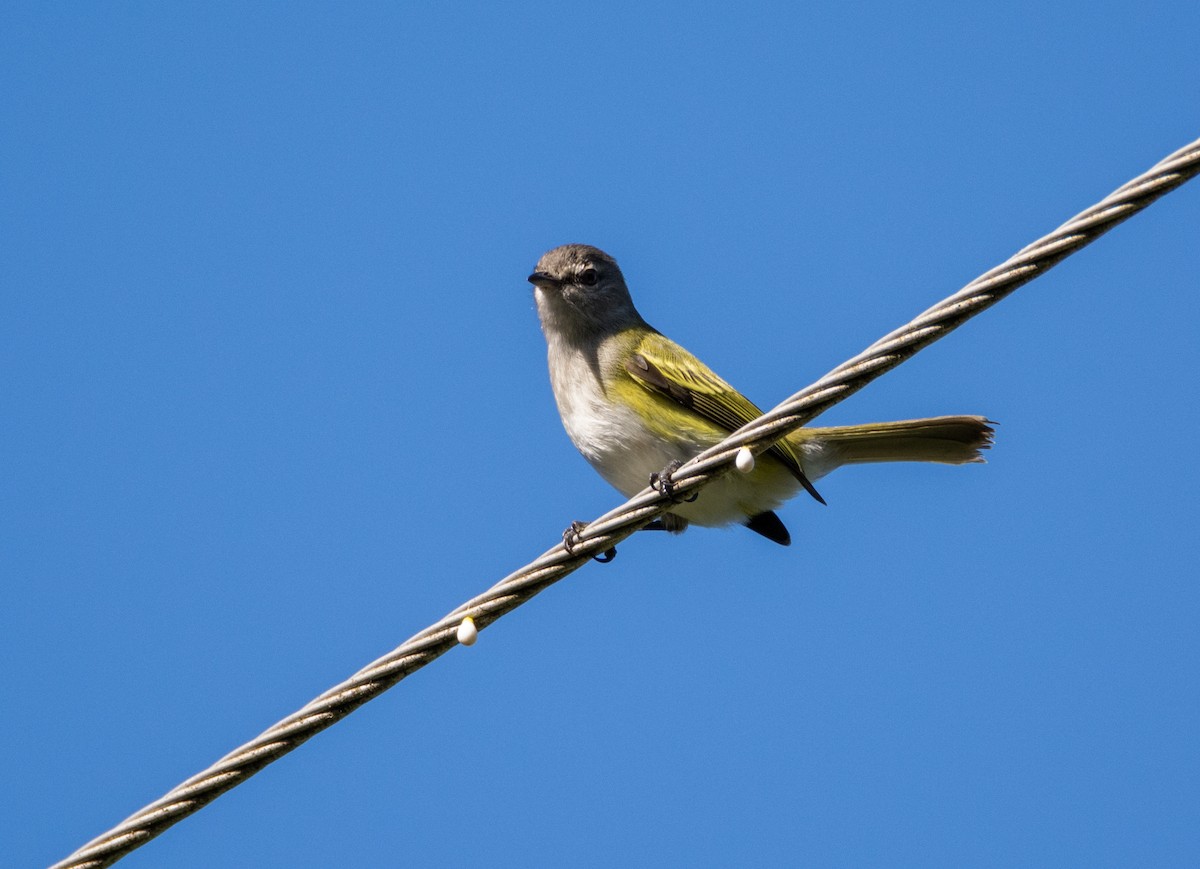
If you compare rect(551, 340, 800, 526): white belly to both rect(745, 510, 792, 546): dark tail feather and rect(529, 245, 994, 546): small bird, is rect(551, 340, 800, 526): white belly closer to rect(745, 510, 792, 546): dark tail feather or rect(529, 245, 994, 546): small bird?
rect(529, 245, 994, 546): small bird

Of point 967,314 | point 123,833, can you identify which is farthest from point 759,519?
point 123,833

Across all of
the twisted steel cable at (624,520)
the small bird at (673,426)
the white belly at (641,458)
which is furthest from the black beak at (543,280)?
the twisted steel cable at (624,520)

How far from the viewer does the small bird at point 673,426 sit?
21.2ft

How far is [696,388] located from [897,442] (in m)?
1.17

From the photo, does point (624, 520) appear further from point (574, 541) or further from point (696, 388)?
point (696, 388)

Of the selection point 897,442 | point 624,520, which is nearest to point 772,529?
point 897,442

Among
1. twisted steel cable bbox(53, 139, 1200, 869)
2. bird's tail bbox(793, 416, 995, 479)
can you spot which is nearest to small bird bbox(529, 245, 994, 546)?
bird's tail bbox(793, 416, 995, 479)

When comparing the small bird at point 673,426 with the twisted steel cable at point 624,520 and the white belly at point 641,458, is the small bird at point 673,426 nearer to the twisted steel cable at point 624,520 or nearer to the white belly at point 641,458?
the white belly at point 641,458

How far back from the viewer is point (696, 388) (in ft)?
22.1

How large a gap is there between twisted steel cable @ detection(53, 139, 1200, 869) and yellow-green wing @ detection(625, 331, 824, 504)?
2.16m

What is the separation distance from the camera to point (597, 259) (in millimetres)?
7680

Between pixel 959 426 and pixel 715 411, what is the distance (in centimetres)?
129

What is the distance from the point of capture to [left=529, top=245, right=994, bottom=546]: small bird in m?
6.47

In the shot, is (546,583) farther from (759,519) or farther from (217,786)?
(759,519)
